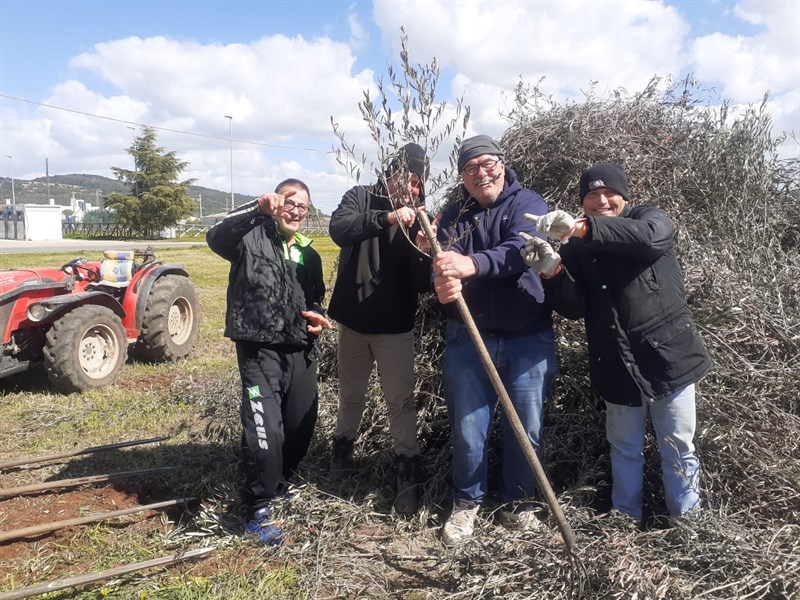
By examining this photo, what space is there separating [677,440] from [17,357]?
17.2 feet

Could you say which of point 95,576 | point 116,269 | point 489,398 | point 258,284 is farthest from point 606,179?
point 116,269

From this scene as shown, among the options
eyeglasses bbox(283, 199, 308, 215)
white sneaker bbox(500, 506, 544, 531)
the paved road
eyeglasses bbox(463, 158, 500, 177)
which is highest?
the paved road

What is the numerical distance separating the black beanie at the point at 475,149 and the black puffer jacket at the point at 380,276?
483 mm

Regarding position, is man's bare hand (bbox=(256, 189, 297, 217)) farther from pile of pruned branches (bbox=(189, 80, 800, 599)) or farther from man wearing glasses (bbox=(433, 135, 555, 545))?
pile of pruned branches (bbox=(189, 80, 800, 599))

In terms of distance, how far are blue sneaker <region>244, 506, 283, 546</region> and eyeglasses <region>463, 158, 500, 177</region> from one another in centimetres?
195

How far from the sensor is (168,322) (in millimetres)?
6969

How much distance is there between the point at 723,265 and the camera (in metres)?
3.56

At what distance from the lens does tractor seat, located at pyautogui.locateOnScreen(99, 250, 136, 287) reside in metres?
6.58

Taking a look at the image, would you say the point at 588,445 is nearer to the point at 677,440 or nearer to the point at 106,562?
the point at 677,440

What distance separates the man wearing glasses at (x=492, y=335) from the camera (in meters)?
2.96

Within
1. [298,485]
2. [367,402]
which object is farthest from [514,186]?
[298,485]

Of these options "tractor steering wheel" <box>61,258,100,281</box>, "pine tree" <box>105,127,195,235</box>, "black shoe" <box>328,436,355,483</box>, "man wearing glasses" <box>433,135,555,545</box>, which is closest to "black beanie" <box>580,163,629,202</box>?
"man wearing glasses" <box>433,135,555,545</box>

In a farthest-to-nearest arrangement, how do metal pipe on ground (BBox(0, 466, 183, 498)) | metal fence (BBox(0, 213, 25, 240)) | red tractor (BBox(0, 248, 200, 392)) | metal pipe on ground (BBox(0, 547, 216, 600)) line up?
1. metal fence (BBox(0, 213, 25, 240))
2. red tractor (BBox(0, 248, 200, 392))
3. metal pipe on ground (BBox(0, 466, 183, 498))
4. metal pipe on ground (BBox(0, 547, 216, 600))

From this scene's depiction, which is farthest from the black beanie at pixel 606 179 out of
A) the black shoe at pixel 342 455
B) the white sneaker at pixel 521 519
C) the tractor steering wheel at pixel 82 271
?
the tractor steering wheel at pixel 82 271
